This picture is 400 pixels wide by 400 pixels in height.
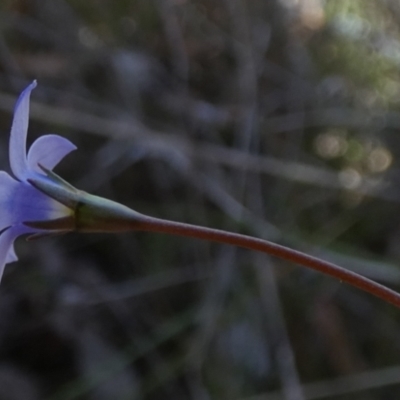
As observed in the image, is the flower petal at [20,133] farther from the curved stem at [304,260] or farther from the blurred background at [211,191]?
the blurred background at [211,191]

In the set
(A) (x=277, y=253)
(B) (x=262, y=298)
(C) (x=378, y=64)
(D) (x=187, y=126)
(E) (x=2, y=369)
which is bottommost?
(A) (x=277, y=253)

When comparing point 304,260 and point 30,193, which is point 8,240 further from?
point 304,260

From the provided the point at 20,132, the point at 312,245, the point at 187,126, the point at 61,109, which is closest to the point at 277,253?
the point at 20,132

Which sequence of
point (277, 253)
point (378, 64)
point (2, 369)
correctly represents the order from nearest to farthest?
point (277, 253) → point (2, 369) → point (378, 64)

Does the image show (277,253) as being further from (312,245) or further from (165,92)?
(165,92)

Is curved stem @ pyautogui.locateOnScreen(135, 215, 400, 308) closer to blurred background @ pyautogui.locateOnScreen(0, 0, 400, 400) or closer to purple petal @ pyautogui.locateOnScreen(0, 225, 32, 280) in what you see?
purple petal @ pyautogui.locateOnScreen(0, 225, 32, 280)

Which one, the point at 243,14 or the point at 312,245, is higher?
the point at 243,14

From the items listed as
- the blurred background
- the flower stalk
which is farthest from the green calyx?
the blurred background
